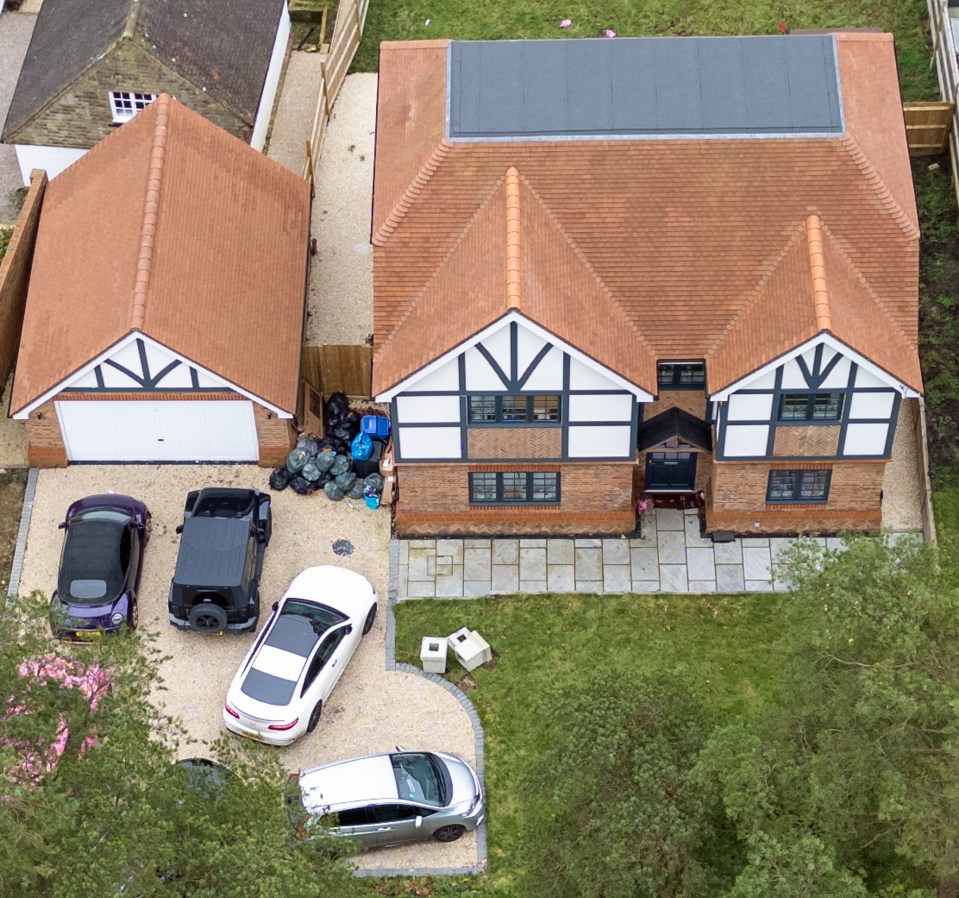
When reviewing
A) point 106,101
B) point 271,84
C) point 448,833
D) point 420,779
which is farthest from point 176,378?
A: point 271,84

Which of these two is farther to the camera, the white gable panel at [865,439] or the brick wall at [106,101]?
the brick wall at [106,101]

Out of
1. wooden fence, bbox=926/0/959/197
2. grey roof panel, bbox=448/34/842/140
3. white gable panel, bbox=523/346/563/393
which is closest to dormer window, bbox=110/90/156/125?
grey roof panel, bbox=448/34/842/140

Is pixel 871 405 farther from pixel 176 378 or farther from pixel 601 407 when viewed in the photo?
pixel 176 378

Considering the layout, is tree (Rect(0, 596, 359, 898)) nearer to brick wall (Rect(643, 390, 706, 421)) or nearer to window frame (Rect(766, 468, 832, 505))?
brick wall (Rect(643, 390, 706, 421))

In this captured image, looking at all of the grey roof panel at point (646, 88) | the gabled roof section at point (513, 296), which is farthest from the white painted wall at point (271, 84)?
the gabled roof section at point (513, 296)

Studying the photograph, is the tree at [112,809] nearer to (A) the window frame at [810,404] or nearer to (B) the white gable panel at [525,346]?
(B) the white gable panel at [525,346]

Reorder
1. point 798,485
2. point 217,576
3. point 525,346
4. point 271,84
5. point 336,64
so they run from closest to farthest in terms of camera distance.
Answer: point 525,346
point 217,576
point 798,485
point 271,84
point 336,64
